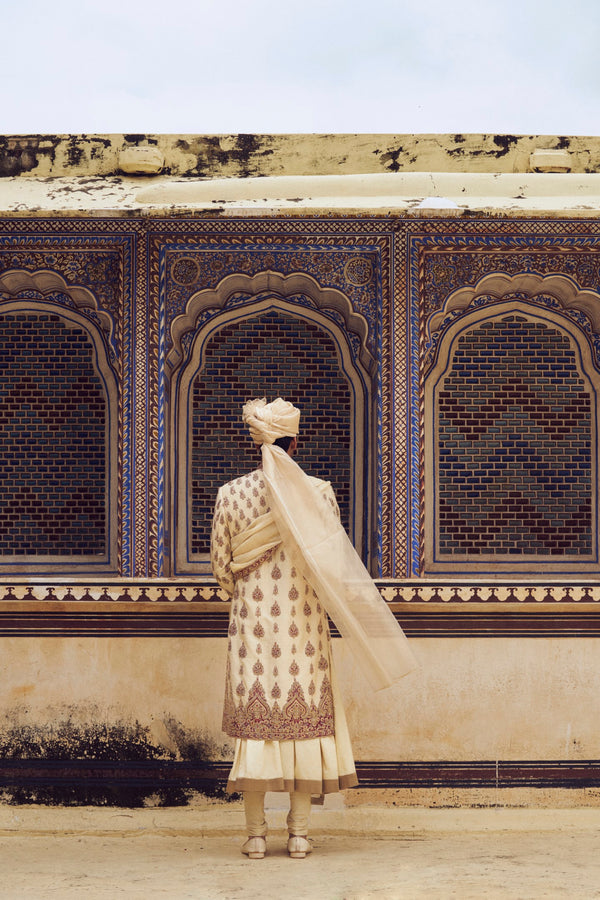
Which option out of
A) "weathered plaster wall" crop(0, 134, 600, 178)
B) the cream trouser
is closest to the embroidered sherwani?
the cream trouser

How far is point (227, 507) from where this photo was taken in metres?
4.85

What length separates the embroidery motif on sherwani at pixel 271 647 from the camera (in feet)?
15.4

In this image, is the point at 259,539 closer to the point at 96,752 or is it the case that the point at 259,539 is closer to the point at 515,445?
the point at 96,752

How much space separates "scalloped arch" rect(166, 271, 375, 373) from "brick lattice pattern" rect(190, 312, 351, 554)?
0.61 feet

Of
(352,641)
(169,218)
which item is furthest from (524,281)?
(352,641)

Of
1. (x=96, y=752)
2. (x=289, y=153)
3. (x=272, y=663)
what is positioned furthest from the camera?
(x=289, y=153)

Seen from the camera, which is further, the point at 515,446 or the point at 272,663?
the point at 515,446

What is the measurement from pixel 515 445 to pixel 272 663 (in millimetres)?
2324

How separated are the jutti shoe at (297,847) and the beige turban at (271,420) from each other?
1697 mm

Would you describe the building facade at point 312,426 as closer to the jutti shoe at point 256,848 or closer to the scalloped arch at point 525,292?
the scalloped arch at point 525,292

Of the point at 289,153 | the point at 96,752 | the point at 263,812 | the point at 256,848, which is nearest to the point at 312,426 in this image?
the point at 289,153

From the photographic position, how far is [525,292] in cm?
625

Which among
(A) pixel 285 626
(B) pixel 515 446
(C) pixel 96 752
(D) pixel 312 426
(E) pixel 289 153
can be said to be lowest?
(C) pixel 96 752

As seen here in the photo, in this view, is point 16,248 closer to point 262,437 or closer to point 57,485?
point 57,485
